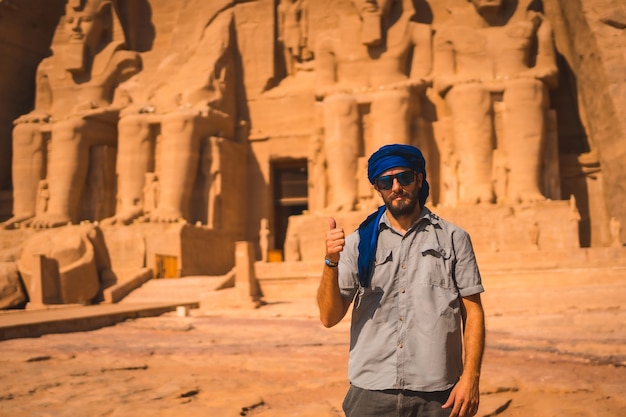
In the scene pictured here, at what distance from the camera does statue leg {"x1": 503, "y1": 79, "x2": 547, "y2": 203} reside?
15312 mm

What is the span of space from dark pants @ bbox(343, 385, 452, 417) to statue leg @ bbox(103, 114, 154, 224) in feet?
51.0

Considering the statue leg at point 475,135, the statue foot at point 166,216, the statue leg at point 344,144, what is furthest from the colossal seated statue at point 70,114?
the statue leg at point 475,135

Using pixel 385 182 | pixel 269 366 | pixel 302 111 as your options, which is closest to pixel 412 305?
pixel 385 182

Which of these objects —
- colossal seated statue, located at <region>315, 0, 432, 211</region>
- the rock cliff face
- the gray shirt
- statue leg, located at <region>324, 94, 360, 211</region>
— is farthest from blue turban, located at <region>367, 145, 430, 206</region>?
statue leg, located at <region>324, 94, 360, 211</region>

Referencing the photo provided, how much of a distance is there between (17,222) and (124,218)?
284 cm

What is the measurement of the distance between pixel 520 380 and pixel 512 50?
12.8 meters

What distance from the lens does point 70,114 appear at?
58.3 ft

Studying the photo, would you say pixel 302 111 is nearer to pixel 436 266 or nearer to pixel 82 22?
pixel 82 22

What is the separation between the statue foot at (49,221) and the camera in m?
16.6

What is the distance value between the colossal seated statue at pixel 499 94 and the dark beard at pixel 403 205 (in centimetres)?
1336

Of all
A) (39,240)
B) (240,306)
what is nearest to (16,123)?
(39,240)

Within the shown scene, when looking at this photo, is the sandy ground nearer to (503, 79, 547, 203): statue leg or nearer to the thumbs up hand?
the thumbs up hand

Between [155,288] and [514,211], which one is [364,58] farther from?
[155,288]

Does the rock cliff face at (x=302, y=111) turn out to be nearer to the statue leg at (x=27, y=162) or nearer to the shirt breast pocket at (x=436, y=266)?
the statue leg at (x=27, y=162)
